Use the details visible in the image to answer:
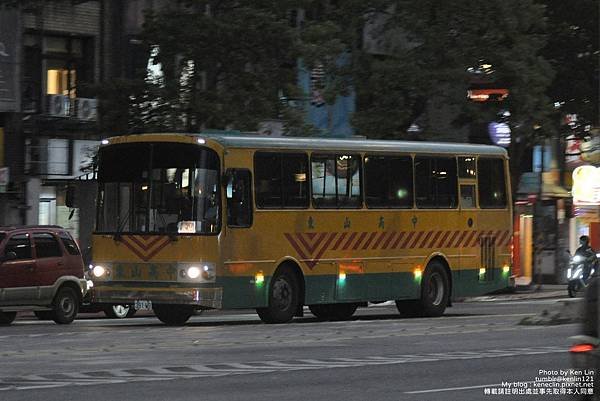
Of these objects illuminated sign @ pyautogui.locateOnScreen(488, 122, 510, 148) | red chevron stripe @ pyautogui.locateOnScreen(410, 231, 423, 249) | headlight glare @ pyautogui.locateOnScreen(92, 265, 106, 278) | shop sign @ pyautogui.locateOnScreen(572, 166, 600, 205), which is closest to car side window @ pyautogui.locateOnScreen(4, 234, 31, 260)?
headlight glare @ pyautogui.locateOnScreen(92, 265, 106, 278)

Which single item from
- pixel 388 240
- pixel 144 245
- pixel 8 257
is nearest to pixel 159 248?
pixel 144 245

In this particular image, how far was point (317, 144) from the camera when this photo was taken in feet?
96.2

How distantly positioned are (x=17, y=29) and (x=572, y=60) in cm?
1753

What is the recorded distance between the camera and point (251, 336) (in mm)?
23891

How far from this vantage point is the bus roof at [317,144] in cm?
2741

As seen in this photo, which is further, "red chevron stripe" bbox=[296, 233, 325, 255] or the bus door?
the bus door

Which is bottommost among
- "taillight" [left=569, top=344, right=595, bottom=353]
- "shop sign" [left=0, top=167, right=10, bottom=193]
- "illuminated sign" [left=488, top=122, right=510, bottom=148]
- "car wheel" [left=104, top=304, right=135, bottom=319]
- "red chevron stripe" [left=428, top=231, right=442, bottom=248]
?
"car wheel" [left=104, top=304, right=135, bottom=319]

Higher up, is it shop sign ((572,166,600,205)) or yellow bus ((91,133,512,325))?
shop sign ((572,166,600,205))

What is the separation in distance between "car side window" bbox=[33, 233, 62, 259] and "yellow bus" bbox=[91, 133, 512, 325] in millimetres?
2449

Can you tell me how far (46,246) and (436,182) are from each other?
7.67 meters

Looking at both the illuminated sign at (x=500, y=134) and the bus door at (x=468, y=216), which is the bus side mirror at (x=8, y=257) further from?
the illuminated sign at (x=500, y=134)

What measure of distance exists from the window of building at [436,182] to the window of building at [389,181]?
0.29 meters

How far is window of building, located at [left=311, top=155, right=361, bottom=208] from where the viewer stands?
95.6 ft

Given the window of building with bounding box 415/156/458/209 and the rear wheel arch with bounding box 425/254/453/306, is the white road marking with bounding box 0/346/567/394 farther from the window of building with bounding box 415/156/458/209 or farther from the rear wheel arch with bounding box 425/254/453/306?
the rear wheel arch with bounding box 425/254/453/306
